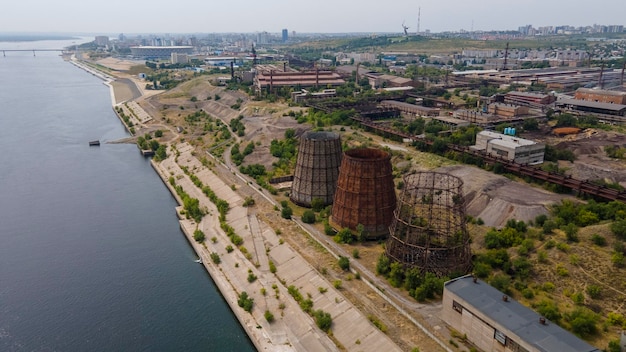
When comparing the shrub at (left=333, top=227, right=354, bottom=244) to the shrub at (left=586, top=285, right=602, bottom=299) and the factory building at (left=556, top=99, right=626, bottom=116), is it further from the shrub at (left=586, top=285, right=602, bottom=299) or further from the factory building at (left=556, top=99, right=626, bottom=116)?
the factory building at (left=556, top=99, right=626, bottom=116)

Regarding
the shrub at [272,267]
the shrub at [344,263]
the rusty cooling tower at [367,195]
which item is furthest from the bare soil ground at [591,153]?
the shrub at [272,267]

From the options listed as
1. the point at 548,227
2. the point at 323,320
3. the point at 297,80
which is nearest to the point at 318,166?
the point at 323,320

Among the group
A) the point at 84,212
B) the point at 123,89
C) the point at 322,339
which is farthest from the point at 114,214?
the point at 123,89

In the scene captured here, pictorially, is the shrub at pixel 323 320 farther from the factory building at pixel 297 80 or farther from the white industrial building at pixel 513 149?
the factory building at pixel 297 80

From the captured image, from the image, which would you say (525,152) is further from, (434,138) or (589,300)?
(589,300)

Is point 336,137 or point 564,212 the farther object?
point 336,137

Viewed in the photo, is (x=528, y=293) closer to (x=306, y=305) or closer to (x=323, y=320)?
(x=323, y=320)
